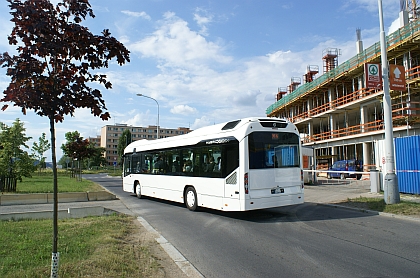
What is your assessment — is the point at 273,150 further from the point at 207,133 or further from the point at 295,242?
the point at 295,242

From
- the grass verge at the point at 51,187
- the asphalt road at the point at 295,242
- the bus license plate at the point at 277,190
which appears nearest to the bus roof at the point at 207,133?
the bus license plate at the point at 277,190

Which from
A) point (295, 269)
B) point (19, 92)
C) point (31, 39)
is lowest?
point (295, 269)

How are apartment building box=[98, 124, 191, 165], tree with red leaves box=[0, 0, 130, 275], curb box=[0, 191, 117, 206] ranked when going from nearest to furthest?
tree with red leaves box=[0, 0, 130, 275]
curb box=[0, 191, 117, 206]
apartment building box=[98, 124, 191, 165]

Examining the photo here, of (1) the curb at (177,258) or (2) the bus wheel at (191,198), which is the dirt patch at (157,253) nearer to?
(1) the curb at (177,258)

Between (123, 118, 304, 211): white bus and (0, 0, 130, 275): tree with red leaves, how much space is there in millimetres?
5773

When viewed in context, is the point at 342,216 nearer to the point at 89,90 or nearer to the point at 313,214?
the point at 313,214

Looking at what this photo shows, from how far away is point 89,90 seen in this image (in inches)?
188

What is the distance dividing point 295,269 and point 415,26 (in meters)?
29.5

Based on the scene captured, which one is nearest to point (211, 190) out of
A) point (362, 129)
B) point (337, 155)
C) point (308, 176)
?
point (308, 176)

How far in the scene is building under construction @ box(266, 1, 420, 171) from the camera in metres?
28.6

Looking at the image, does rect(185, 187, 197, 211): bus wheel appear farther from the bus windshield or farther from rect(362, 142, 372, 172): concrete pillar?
rect(362, 142, 372, 172): concrete pillar

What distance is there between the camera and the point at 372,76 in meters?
12.1

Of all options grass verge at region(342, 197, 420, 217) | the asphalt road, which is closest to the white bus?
the asphalt road

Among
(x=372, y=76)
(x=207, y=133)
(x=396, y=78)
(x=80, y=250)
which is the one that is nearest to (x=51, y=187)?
(x=207, y=133)
